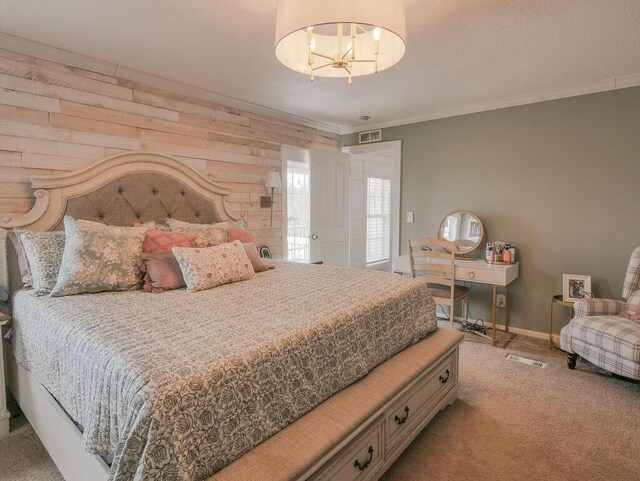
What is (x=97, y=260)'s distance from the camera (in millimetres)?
2070

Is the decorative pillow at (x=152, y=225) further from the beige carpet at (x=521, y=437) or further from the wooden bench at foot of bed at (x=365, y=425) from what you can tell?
the wooden bench at foot of bed at (x=365, y=425)

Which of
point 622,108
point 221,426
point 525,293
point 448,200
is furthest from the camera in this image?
point 448,200

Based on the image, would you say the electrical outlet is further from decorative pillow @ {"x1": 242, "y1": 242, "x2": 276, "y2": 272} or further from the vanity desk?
decorative pillow @ {"x1": 242, "y1": 242, "x2": 276, "y2": 272}

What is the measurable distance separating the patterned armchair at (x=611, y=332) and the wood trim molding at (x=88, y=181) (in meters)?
3.26

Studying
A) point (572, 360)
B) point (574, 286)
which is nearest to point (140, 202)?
point (572, 360)

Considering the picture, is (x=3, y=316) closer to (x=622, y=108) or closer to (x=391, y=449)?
(x=391, y=449)

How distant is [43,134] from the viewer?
2.39 m

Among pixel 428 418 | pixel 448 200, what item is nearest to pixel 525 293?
pixel 448 200

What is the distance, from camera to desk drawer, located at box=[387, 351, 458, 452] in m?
1.69

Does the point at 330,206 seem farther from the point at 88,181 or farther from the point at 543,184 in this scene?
the point at 88,181

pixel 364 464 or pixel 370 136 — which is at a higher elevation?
pixel 370 136

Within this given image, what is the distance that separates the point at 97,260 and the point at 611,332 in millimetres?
3374

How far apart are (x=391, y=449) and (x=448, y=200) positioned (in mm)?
3027

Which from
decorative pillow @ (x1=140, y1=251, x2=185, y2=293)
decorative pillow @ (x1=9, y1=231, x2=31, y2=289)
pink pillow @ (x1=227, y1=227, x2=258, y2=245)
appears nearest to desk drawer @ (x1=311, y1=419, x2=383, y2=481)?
decorative pillow @ (x1=140, y1=251, x2=185, y2=293)
